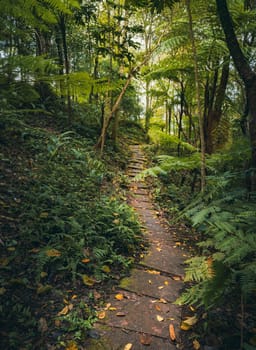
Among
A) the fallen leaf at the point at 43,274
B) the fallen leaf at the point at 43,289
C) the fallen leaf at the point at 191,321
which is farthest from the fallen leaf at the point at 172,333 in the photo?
the fallen leaf at the point at 43,274

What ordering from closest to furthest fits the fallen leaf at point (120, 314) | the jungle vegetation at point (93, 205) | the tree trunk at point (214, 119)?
the jungle vegetation at point (93, 205) < the fallen leaf at point (120, 314) < the tree trunk at point (214, 119)

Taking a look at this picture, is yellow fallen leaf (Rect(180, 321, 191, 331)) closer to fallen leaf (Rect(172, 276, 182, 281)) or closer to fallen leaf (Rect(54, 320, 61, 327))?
fallen leaf (Rect(172, 276, 182, 281))

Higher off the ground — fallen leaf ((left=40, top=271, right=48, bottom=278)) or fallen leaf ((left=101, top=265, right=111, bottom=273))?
fallen leaf ((left=40, top=271, right=48, bottom=278))

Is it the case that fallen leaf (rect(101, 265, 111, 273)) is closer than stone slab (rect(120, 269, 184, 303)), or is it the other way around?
stone slab (rect(120, 269, 184, 303))

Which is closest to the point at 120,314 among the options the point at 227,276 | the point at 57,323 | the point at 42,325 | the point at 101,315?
the point at 101,315

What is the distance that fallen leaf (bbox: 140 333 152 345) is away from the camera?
6.83 ft

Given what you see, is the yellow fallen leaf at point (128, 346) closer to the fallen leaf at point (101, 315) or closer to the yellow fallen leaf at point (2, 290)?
the fallen leaf at point (101, 315)

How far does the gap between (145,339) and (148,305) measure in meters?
0.42

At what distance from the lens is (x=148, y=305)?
252 centimetres

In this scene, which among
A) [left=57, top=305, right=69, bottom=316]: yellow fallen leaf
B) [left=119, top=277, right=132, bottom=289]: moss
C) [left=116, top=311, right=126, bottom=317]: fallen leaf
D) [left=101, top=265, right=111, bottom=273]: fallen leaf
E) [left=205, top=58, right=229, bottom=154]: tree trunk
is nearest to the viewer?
[left=57, top=305, right=69, bottom=316]: yellow fallen leaf

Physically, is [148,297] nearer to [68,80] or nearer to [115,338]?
[115,338]

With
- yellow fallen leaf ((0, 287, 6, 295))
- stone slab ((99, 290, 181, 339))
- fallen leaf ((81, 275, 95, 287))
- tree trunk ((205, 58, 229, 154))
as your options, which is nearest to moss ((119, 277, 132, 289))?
stone slab ((99, 290, 181, 339))

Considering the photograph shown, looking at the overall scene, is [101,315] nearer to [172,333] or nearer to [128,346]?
[128,346]

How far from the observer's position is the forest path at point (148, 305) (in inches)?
82.4
